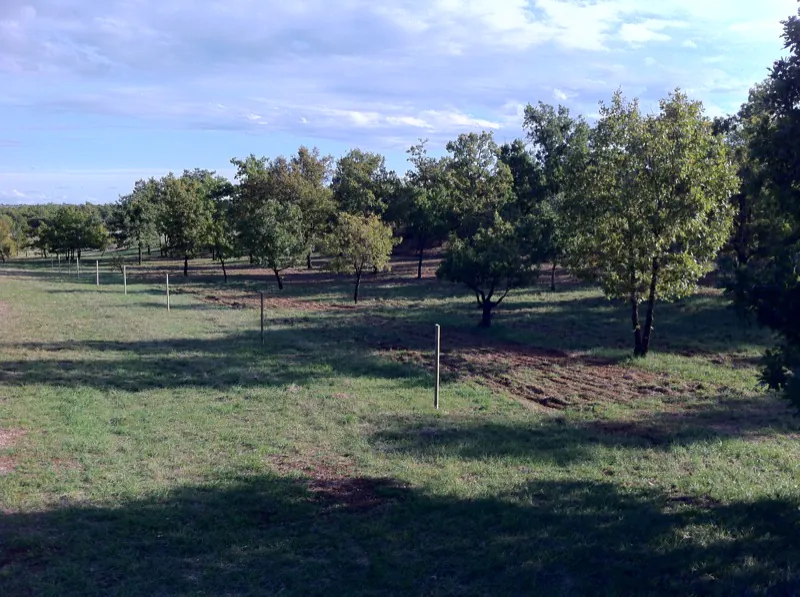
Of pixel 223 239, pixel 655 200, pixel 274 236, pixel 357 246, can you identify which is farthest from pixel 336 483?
pixel 223 239

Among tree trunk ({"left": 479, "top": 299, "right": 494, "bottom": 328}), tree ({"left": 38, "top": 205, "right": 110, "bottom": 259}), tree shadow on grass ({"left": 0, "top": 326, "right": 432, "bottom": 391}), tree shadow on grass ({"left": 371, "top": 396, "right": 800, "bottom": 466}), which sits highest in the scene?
tree ({"left": 38, "top": 205, "right": 110, "bottom": 259})

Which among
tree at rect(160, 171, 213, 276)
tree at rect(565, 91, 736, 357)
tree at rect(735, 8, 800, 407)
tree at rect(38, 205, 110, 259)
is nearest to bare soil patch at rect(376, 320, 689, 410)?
tree at rect(565, 91, 736, 357)

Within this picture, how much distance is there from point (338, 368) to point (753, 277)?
41.2ft

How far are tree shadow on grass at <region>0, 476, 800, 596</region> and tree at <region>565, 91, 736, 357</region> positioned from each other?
1214 cm

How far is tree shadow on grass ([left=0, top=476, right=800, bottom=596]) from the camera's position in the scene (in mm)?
5961

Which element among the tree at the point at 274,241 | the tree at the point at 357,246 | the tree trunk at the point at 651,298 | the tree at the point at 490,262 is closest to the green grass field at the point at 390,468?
the tree trunk at the point at 651,298

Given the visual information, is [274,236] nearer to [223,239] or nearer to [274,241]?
[274,241]

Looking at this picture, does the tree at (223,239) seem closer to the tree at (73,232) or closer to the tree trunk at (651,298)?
the tree at (73,232)

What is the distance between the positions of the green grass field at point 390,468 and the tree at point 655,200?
8.25 ft

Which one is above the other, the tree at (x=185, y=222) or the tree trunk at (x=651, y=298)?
the tree at (x=185, y=222)

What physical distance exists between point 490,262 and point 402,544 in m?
18.6

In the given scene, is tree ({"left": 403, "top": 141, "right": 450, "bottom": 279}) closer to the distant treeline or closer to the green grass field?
the distant treeline

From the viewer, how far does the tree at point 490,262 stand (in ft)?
82.0

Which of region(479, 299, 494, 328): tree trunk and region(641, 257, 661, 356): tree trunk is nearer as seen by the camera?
region(641, 257, 661, 356): tree trunk
